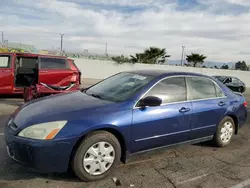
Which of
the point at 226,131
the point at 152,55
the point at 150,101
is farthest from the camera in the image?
the point at 152,55

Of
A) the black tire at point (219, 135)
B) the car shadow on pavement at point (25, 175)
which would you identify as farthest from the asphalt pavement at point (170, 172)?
the black tire at point (219, 135)

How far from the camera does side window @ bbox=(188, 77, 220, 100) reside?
13.6 feet

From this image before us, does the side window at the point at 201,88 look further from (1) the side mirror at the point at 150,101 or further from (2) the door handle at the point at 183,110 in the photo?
(1) the side mirror at the point at 150,101

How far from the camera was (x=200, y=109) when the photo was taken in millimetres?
4062

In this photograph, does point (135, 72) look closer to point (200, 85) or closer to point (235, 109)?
point (200, 85)

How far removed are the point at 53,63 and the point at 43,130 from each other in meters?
6.26

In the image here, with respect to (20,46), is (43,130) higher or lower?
lower

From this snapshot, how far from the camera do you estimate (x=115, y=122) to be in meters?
3.12

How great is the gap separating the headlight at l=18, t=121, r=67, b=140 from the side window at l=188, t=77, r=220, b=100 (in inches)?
92.6

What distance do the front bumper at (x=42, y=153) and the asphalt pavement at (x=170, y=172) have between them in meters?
0.27

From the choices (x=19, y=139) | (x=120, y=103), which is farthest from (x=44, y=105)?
(x=120, y=103)

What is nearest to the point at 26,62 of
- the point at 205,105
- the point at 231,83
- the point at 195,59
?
the point at 205,105

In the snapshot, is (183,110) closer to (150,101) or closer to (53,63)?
(150,101)

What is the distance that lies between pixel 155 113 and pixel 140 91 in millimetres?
403
